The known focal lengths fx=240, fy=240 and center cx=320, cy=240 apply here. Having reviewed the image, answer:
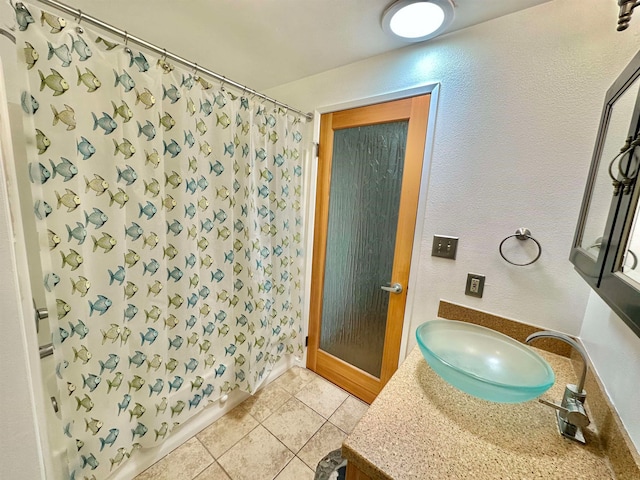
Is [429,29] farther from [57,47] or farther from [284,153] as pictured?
[57,47]

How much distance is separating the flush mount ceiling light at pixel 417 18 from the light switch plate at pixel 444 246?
1.01 metres

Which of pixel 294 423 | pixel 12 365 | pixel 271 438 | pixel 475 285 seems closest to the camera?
pixel 12 365

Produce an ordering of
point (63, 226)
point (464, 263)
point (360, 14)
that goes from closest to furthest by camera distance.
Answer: point (63, 226), point (360, 14), point (464, 263)

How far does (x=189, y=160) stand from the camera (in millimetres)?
1201

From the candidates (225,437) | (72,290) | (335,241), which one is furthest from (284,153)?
(225,437)

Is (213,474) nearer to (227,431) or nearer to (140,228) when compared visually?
(227,431)

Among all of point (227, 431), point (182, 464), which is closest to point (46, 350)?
point (182, 464)

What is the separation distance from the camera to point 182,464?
1.29 m

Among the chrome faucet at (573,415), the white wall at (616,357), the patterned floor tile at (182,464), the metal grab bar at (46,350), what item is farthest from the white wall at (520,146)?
the metal grab bar at (46,350)

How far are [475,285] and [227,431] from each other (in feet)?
5.55

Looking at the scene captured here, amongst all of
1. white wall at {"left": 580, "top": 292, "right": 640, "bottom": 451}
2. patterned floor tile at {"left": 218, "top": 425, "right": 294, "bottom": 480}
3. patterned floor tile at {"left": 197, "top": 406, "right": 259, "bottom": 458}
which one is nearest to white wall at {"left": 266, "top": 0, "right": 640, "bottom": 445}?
white wall at {"left": 580, "top": 292, "right": 640, "bottom": 451}

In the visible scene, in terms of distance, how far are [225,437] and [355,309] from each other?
3.66ft

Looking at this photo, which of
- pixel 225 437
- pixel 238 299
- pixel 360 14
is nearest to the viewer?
pixel 360 14

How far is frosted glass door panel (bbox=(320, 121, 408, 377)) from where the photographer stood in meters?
1.50
